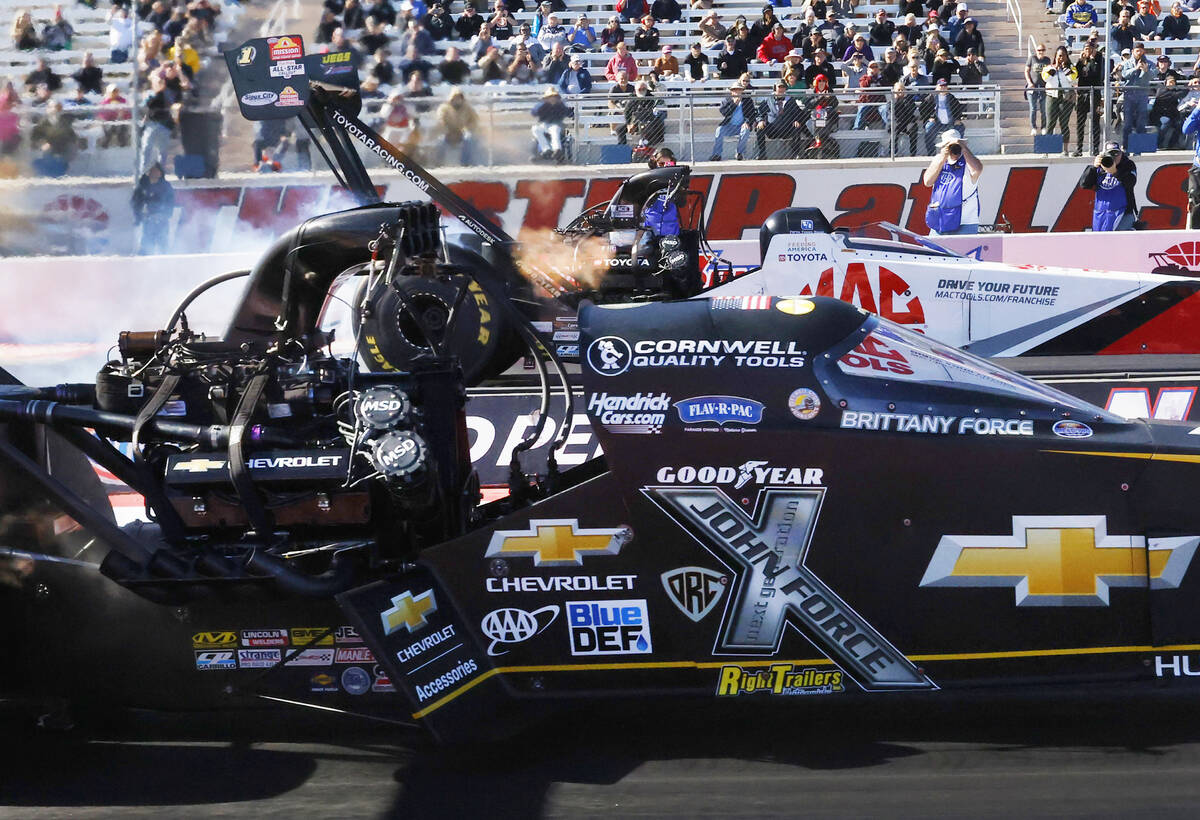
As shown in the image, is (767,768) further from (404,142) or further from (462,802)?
(404,142)

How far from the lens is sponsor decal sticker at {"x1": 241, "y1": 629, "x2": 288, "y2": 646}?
498 cm

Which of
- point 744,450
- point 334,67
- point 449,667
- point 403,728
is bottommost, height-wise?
point 403,728

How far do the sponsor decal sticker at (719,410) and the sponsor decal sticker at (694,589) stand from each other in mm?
509

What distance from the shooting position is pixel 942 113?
16.1m

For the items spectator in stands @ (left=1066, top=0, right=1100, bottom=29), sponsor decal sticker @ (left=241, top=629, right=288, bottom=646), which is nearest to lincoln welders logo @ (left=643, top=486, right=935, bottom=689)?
sponsor decal sticker @ (left=241, top=629, right=288, bottom=646)

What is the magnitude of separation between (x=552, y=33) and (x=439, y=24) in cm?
148

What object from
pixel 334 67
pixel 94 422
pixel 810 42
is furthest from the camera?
pixel 810 42

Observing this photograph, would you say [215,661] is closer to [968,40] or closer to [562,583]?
[562,583]

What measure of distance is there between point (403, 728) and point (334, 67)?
6153 millimetres

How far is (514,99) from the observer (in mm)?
16078

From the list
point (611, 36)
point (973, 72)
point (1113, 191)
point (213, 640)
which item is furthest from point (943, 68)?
point (213, 640)

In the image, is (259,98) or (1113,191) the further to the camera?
(1113,191)

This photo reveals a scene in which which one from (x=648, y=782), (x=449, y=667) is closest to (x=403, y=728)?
(x=449, y=667)

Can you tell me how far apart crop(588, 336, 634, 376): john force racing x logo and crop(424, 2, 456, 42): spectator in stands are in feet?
46.0
